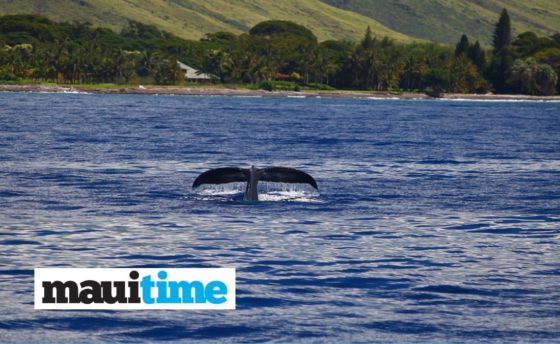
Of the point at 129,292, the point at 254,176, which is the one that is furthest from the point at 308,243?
the point at 129,292

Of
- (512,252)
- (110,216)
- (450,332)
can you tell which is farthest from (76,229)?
(450,332)

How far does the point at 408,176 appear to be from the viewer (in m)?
54.4

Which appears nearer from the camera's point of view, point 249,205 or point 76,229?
point 76,229

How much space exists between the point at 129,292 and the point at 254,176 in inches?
655

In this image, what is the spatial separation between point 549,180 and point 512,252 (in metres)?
24.0

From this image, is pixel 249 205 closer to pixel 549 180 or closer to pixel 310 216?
pixel 310 216

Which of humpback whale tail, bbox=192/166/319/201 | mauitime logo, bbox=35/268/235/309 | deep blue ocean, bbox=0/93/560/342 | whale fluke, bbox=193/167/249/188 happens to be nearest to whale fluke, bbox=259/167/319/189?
humpback whale tail, bbox=192/166/319/201

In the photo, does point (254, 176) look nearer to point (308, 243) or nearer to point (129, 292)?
point (308, 243)

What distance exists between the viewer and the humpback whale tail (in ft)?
123

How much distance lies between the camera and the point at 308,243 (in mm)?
31234

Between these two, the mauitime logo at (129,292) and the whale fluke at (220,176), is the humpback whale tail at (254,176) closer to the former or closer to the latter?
the whale fluke at (220,176)

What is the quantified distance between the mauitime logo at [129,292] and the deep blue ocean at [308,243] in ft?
0.81

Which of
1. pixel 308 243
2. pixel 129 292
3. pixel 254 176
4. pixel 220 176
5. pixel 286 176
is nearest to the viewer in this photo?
pixel 129 292

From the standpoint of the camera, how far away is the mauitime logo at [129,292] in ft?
73.9
